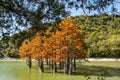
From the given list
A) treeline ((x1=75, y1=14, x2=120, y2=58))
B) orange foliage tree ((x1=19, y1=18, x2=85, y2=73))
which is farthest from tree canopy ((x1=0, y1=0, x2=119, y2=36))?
treeline ((x1=75, y1=14, x2=120, y2=58))

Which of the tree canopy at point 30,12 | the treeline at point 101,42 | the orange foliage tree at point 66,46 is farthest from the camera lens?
the treeline at point 101,42

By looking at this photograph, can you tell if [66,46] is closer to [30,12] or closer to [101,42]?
[30,12]

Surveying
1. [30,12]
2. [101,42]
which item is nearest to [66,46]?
[30,12]

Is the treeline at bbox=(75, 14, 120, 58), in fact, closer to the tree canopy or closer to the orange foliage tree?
the orange foliage tree

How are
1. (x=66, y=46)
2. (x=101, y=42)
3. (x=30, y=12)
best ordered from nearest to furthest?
(x=30, y=12)
(x=66, y=46)
(x=101, y=42)

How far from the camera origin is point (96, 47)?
6325cm

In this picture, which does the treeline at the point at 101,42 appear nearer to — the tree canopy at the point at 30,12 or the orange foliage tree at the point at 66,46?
the orange foliage tree at the point at 66,46

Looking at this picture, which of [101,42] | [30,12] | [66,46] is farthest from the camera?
[101,42]

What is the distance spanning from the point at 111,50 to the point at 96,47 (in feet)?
10.2

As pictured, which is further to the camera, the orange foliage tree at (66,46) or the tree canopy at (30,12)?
the orange foliage tree at (66,46)

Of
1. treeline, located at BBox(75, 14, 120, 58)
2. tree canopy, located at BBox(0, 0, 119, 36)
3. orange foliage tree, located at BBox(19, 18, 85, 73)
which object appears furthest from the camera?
treeline, located at BBox(75, 14, 120, 58)

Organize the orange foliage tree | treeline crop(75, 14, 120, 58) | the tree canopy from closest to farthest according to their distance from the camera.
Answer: the tree canopy → the orange foliage tree → treeline crop(75, 14, 120, 58)

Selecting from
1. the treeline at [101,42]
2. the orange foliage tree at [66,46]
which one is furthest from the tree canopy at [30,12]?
the treeline at [101,42]

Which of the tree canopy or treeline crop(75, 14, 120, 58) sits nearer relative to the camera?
the tree canopy
